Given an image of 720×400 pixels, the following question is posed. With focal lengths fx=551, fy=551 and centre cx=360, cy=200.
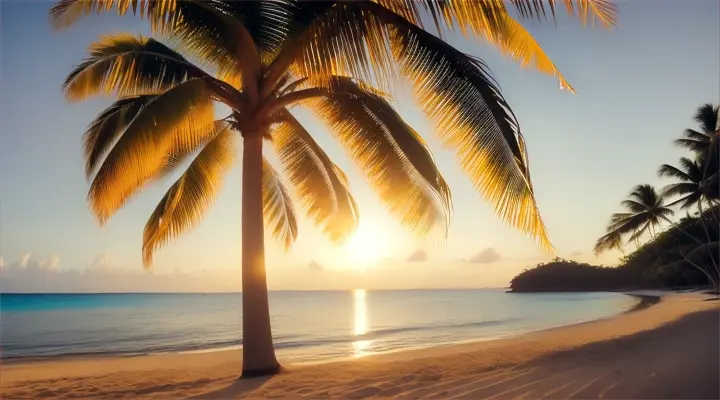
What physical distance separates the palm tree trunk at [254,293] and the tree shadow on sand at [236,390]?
8.9 inches

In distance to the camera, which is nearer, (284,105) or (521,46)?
(521,46)

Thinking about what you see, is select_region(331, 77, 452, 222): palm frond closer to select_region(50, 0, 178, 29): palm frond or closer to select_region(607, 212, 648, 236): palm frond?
select_region(50, 0, 178, 29): palm frond

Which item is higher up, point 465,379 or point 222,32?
point 222,32

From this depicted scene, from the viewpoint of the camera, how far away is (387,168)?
8.16 m

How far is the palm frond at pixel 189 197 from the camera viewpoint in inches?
360

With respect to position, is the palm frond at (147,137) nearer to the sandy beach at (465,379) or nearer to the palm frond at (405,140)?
the palm frond at (405,140)

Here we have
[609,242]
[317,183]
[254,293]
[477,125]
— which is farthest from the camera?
[609,242]

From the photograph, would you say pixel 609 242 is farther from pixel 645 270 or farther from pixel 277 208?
pixel 645 270

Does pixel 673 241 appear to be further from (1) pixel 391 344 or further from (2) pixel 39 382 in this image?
(2) pixel 39 382

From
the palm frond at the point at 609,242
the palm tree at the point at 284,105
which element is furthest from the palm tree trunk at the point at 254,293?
the palm frond at the point at 609,242

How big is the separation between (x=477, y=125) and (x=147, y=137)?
383cm

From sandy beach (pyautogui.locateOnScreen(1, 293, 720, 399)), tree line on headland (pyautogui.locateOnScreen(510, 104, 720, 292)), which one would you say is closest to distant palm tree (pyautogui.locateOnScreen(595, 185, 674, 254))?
tree line on headland (pyautogui.locateOnScreen(510, 104, 720, 292))

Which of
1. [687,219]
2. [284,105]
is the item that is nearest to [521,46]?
[284,105]

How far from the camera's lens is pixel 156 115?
20.8ft
